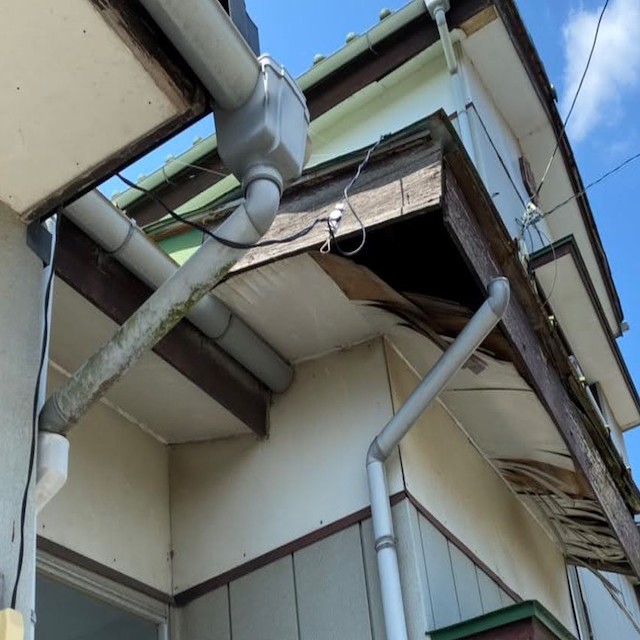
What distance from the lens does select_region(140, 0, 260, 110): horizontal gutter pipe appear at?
6.76 feet

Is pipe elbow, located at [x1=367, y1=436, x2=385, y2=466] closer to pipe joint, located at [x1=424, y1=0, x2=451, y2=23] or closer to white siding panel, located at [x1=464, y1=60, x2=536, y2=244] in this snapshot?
white siding panel, located at [x1=464, y1=60, x2=536, y2=244]

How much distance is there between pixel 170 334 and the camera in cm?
352

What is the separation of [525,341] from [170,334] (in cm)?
134

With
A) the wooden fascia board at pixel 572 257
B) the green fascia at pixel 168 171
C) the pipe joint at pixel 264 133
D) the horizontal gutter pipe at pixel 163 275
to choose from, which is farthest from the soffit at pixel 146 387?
the green fascia at pixel 168 171

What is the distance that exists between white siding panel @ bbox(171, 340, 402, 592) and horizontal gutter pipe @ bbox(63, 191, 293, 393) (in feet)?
0.56

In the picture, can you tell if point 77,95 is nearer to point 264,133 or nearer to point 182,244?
point 264,133

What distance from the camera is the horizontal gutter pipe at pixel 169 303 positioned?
7.21ft

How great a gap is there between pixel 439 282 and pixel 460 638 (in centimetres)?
121

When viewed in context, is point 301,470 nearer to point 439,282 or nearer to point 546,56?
point 439,282

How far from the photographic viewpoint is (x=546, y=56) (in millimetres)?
7078

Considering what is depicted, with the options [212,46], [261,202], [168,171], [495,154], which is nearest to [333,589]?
[261,202]

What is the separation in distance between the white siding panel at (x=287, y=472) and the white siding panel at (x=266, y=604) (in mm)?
88

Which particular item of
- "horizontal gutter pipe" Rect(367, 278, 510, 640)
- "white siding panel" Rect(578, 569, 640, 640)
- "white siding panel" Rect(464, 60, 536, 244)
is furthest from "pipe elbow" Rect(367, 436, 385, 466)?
"white siding panel" Rect(578, 569, 640, 640)

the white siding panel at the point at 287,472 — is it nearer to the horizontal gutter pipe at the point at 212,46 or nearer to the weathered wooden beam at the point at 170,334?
the weathered wooden beam at the point at 170,334
